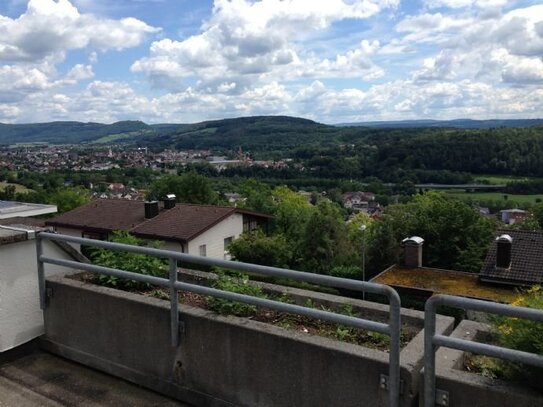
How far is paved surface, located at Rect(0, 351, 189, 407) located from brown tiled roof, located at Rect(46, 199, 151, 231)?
29.5 meters

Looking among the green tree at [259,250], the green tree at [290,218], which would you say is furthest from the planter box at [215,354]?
the green tree at [290,218]

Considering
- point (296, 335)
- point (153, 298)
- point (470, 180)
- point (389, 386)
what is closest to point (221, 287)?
point (153, 298)

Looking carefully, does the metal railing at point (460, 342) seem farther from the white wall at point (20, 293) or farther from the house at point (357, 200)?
the house at point (357, 200)

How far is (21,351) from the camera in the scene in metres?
4.37

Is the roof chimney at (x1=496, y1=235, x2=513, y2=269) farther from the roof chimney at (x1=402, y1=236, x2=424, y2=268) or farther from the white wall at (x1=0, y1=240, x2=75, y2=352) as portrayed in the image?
the white wall at (x1=0, y1=240, x2=75, y2=352)

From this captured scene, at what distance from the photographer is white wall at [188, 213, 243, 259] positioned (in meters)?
31.7

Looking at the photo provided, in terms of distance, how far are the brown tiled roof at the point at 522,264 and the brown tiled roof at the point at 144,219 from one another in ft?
52.3

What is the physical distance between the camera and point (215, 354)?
11.2 feet

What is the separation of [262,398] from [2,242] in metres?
2.43

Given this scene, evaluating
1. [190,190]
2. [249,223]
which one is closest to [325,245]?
[249,223]

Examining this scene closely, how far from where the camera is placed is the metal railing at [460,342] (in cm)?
222

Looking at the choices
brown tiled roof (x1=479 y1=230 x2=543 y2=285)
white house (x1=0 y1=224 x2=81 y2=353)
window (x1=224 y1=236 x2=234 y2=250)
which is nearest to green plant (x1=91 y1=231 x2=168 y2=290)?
white house (x1=0 y1=224 x2=81 y2=353)

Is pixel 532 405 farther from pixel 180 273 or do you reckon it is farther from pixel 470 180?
pixel 470 180

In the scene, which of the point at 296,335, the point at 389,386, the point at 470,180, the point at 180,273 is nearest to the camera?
the point at 389,386
